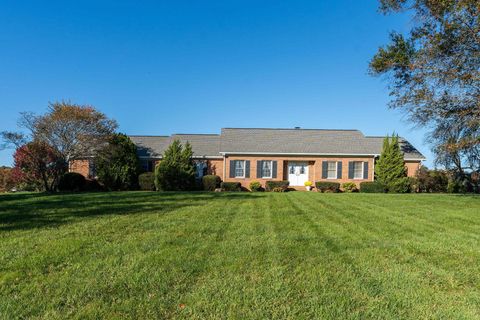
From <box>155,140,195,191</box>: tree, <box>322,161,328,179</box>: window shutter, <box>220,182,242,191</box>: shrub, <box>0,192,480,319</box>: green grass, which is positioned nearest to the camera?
<box>0,192,480,319</box>: green grass

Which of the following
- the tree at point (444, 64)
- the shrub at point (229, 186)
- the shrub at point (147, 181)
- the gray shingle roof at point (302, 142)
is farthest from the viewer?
the gray shingle roof at point (302, 142)

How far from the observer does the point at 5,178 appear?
22.1m

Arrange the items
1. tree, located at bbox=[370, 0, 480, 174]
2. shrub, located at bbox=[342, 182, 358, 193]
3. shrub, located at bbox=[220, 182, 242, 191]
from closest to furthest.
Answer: tree, located at bbox=[370, 0, 480, 174]
shrub, located at bbox=[220, 182, 242, 191]
shrub, located at bbox=[342, 182, 358, 193]

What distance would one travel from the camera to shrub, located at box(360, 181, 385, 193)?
21.9 meters

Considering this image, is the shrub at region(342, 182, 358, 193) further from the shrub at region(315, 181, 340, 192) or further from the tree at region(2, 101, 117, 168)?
the tree at region(2, 101, 117, 168)

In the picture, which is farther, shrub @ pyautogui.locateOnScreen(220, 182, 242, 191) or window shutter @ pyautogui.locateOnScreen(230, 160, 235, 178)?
window shutter @ pyautogui.locateOnScreen(230, 160, 235, 178)

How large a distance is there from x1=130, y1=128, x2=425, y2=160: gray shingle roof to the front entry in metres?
1.11

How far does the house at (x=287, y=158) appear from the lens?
24422 mm

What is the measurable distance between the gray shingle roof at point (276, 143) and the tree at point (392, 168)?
5.09ft

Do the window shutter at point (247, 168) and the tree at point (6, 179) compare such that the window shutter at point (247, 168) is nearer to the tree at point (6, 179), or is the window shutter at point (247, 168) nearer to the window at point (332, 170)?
the window at point (332, 170)

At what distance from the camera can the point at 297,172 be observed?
25.2 meters

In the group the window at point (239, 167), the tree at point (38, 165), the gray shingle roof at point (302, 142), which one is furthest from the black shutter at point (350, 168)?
the tree at point (38, 165)

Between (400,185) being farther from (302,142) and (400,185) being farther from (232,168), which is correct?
(232,168)

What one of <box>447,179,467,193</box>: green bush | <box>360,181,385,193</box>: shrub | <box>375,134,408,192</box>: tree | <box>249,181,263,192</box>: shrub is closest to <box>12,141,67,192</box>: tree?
<box>249,181,263,192</box>: shrub
